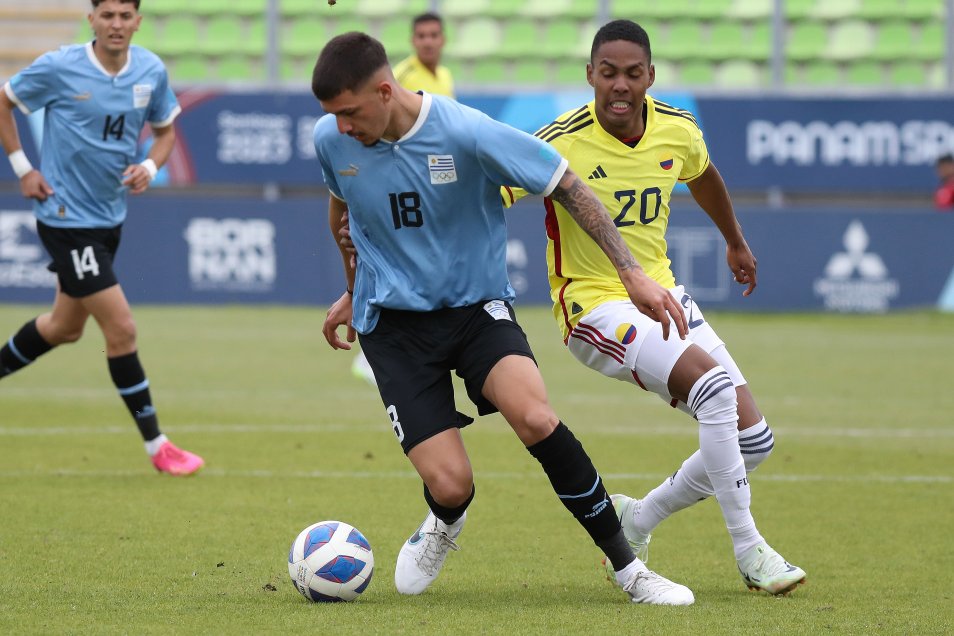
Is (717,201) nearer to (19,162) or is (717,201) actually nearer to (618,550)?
(618,550)

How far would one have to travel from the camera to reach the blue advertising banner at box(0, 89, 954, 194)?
2027cm

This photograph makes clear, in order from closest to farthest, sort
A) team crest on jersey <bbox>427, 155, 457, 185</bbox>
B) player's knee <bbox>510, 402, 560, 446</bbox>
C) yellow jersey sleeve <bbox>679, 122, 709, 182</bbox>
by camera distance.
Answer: player's knee <bbox>510, 402, 560, 446</bbox>
team crest on jersey <bbox>427, 155, 457, 185</bbox>
yellow jersey sleeve <bbox>679, 122, 709, 182</bbox>

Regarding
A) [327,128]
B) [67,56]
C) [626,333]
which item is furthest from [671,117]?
[67,56]

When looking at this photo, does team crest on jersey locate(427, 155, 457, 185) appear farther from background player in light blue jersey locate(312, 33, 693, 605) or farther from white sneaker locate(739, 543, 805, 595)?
white sneaker locate(739, 543, 805, 595)

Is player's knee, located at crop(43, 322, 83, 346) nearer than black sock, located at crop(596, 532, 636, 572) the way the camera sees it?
No

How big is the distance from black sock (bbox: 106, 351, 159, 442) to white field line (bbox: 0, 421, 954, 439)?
60.7 inches

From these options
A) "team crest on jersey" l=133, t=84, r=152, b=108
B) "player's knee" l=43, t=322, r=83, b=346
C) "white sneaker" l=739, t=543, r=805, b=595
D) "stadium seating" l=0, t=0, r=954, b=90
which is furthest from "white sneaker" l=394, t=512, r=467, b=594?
"stadium seating" l=0, t=0, r=954, b=90

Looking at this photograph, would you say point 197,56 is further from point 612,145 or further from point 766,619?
point 766,619

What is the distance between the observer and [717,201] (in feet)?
19.6

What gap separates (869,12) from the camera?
22.6m

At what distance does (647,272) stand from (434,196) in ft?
3.55

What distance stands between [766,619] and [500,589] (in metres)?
1.02

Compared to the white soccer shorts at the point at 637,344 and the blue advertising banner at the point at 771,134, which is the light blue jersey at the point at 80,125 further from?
the blue advertising banner at the point at 771,134

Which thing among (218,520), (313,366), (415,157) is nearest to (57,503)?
(218,520)
